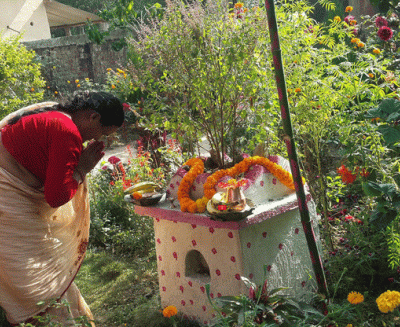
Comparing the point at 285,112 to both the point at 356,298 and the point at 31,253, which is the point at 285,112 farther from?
the point at 31,253

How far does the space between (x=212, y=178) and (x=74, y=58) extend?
33.5 feet

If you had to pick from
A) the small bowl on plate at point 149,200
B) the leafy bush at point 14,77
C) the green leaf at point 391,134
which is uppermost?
the leafy bush at point 14,77

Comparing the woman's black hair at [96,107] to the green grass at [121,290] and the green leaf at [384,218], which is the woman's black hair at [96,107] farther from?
the green leaf at [384,218]

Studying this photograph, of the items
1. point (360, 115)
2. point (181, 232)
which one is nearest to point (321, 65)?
point (360, 115)

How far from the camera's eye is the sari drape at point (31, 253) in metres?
2.38

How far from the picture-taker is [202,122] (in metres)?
3.08

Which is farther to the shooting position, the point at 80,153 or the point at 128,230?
the point at 128,230

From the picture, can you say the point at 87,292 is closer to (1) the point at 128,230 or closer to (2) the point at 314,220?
(1) the point at 128,230

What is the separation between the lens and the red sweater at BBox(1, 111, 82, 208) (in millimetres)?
2230

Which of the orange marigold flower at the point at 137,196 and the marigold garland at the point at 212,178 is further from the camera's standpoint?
the orange marigold flower at the point at 137,196

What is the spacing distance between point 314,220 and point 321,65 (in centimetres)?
101

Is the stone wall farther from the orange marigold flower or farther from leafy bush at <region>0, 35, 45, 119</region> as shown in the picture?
the orange marigold flower

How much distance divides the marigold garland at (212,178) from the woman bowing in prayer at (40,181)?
1.96ft

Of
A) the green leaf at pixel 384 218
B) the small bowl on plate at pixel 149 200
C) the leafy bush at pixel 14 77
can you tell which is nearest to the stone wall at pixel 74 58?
the leafy bush at pixel 14 77
